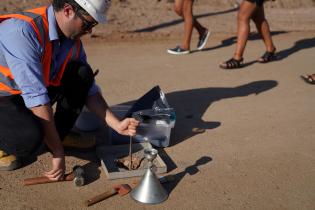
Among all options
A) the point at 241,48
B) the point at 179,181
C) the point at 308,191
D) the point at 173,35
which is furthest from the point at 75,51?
the point at 173,35

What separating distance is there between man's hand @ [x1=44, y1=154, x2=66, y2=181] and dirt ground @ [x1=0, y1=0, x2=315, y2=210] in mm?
78

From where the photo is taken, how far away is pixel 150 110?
3.94 m

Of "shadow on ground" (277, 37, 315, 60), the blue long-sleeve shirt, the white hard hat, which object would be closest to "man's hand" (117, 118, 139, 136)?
the blue long-sleeve shirt

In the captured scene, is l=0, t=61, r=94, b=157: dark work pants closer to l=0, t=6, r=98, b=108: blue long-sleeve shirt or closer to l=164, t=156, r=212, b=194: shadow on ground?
l=0, t=6, r=98, b=108: blue long-sleeve shirt

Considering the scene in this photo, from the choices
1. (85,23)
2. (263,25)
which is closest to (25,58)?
(85,23)

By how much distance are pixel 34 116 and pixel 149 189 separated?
0.90m

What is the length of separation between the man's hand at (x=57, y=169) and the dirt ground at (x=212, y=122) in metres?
0.08

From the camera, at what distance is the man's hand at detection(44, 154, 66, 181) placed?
3.23 metres

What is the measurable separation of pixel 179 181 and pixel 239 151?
0.78 meters

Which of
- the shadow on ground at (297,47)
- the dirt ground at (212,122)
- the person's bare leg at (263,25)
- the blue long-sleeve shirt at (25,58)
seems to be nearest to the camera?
the blue long-sleeve shirt at (25,58)

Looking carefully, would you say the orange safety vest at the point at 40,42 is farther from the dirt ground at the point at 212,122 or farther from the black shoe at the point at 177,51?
the black shoe at the point at 177,51

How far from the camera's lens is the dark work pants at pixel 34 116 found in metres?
3.21

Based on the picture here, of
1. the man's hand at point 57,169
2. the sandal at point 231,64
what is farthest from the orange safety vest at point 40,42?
the sandal at point 231,64

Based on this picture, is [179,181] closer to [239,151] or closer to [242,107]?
[239,151]
